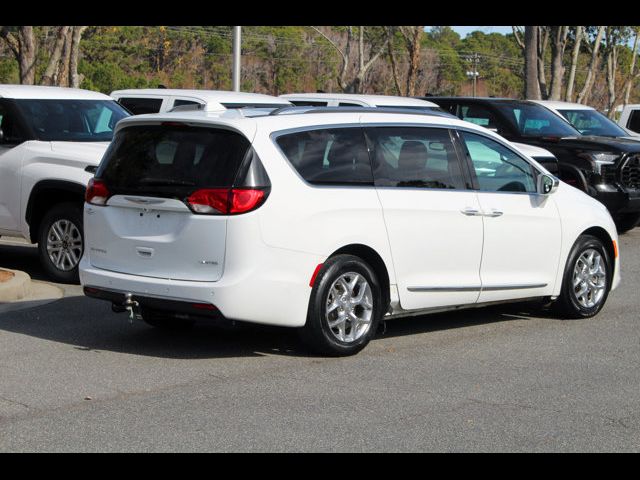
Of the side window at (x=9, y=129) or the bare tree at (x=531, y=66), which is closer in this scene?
the side window at (x=9, y=129)

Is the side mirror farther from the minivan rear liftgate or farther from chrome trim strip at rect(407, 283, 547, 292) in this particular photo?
the minivan rear liftgate

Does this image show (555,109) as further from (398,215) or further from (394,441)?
(394,441)

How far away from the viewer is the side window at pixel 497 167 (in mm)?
9266

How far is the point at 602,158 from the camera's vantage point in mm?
16125

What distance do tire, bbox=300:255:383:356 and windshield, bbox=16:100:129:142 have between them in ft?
16.3

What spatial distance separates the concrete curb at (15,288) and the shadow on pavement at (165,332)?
1.28ft

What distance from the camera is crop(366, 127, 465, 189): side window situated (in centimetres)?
857

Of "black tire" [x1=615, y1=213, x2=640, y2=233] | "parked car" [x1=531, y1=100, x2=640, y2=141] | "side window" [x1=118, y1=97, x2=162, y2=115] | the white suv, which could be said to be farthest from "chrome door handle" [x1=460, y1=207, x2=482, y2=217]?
"parked car" [x1=531, y1=100, x2=640, y2=141]

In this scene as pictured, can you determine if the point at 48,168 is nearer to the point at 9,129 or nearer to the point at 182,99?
the point at 9,129

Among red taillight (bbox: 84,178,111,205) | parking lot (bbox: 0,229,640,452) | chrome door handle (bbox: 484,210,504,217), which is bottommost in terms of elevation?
parking lot (bbox: 0,229,640,452)

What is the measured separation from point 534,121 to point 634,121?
21.1 ft

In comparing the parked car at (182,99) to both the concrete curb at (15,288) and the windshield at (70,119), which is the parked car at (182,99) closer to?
the windshield at (70,119)

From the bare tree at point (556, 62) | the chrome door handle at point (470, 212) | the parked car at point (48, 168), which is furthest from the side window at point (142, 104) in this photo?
the bare tree at point (556, 62)

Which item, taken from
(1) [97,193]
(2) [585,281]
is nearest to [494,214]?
(2) [585,281]
